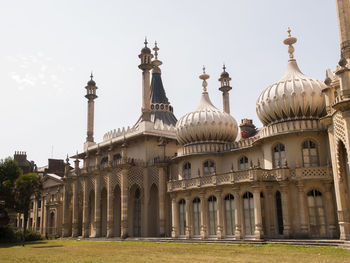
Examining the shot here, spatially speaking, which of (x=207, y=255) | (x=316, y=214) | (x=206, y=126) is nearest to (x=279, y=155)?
(x=316, y=214)

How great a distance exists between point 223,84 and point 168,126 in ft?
24.8

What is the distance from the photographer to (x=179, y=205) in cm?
3138

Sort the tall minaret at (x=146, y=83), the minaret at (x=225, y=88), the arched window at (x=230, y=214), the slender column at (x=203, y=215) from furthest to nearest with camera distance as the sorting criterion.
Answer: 1. the minaret at (x=225, y=88)
2. the tall minaret at (x=146, y=83)
3. the slender column at (x=203, y=215)
4. the arched window at (x=230, y=214)

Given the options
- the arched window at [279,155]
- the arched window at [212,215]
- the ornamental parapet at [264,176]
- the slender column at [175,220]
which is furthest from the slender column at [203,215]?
the arched window at [279,155]

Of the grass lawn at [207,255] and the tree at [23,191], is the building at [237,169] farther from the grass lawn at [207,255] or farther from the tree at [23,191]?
the tree at [23,191]

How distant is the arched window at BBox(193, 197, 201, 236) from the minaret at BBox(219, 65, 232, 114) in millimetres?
13485

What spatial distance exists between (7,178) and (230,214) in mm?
29474

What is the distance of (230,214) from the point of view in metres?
27.6

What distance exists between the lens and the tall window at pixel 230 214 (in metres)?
27.4

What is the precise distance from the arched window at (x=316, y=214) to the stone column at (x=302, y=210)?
44cm

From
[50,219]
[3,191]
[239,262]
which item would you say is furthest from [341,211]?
[50,219]

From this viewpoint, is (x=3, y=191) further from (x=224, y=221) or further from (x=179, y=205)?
(x=224, y=221)

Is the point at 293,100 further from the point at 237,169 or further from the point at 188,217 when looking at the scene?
the point at 188,217

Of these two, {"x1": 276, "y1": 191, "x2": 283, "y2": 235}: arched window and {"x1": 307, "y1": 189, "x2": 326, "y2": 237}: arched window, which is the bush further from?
{"x1": 307, "y1": 189, "x2": 326, "y2": 237}: arched window
